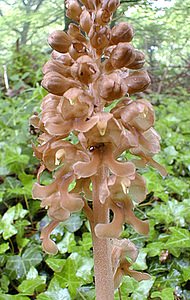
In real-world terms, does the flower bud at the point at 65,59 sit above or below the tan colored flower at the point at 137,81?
above

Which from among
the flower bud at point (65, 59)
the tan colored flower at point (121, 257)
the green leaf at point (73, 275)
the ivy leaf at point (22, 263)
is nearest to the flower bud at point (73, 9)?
the flower bud at point (65, 59)

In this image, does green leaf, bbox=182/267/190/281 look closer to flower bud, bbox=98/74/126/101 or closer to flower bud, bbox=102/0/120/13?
flower bud, bbox=98/74/126/101

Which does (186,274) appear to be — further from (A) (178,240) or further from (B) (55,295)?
(B) (55,295)

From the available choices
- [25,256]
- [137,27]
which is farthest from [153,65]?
[25,256]

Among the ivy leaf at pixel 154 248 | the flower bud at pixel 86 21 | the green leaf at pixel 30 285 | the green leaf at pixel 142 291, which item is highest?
the flower bud at pixel 86 21

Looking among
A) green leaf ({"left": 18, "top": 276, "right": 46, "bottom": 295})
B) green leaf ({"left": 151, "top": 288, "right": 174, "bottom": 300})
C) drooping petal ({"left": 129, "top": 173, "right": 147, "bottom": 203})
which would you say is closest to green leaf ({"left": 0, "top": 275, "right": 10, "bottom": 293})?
green leaf ({"left": 18, "top": 276, "right": 46, "bottom": 295})

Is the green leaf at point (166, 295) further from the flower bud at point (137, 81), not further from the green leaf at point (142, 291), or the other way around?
the flower bud at point (137, 81)
